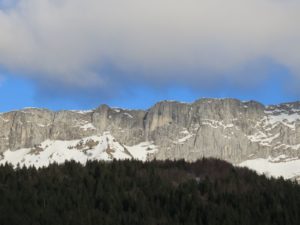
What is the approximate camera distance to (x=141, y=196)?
25438 mm

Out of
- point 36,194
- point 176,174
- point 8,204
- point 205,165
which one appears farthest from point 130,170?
point 8,204

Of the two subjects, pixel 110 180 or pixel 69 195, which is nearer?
pixel 69 195

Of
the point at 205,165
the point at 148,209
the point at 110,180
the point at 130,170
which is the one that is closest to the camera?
the point at 148,209

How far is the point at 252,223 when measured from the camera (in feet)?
77.1

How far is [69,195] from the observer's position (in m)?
24.5

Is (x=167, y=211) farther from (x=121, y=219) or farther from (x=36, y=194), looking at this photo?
(x=36, y=194)

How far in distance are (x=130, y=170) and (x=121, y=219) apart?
289 inches

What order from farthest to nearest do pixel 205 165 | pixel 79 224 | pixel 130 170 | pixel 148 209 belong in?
pixel 205 165, pixel 130 170, pixel 148 209, pixel 79 224

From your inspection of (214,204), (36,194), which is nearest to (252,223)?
(214,204)

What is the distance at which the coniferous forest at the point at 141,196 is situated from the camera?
73.5 ft

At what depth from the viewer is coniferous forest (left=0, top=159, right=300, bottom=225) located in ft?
73.5

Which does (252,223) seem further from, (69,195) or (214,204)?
(69,195)

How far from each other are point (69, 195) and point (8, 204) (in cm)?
290

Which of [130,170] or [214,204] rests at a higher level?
[130,170]
